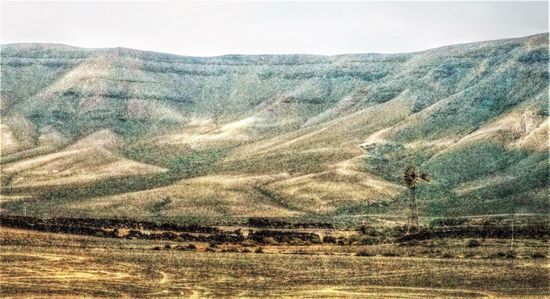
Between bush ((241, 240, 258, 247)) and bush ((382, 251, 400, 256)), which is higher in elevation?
bush ((241, 240, 258, 247))

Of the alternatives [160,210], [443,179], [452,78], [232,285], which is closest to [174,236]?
[232,285]

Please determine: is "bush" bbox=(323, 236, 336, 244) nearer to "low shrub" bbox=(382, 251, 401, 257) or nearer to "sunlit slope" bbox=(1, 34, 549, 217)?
"low shrub" bbox=(382, 251, 401, 257)

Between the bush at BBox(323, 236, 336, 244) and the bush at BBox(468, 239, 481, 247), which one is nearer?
the bush at BBox(468, 239, 481, 247)

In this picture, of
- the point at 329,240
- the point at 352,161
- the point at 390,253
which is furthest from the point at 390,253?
the point at 352,161

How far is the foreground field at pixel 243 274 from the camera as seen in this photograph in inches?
1676

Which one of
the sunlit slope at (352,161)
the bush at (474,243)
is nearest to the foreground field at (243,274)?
the bush at (474,243)

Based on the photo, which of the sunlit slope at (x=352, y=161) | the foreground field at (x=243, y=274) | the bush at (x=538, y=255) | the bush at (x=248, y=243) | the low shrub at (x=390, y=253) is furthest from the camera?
the sunlit slope at (x=352, y=161)

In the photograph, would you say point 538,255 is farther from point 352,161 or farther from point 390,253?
point 352,161

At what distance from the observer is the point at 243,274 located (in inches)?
1960

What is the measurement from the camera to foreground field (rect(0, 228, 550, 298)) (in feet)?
140

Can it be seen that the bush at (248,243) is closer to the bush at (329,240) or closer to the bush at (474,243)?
the bush at (329,240)

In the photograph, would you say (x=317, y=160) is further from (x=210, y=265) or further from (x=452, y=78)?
(x=210, y=265)

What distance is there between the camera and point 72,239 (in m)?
70.8

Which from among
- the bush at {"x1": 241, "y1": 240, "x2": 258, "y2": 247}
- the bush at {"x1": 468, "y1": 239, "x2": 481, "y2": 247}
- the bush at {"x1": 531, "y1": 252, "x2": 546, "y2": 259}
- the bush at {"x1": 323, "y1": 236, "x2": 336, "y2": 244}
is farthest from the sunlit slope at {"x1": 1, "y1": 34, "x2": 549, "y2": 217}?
the bush at {"x1": 531, "y1": 252, "x2": 546, "y2": 259}
